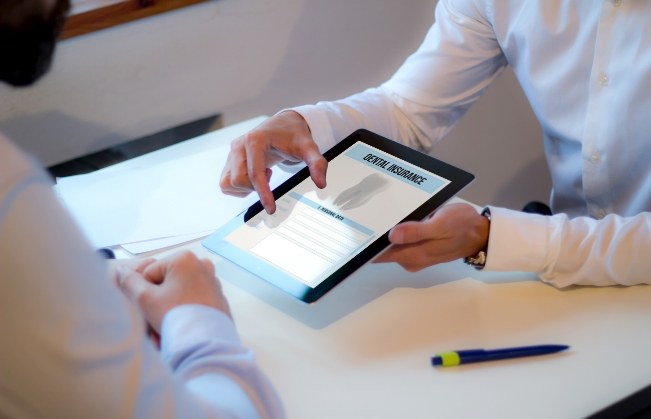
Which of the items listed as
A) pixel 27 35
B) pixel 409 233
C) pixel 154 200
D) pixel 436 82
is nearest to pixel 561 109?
pixel 436 82

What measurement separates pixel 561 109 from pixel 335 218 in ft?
1.50

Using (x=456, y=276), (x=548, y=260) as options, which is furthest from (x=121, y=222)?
(x=548, y=260)

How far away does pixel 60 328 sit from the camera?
0.53m

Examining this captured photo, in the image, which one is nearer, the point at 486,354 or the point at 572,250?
the point at 486,354

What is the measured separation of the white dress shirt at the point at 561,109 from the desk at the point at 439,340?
1.8 inches

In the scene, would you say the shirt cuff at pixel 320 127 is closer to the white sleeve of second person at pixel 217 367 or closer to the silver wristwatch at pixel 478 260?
the silver wristwatch at pixel 478 260

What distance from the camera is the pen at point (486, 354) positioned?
86 cm

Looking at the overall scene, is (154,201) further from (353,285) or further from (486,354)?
(486,354)

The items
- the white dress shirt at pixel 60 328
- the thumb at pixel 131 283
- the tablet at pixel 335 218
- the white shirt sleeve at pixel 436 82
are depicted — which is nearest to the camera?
the white dress shirt at pixel 60 328

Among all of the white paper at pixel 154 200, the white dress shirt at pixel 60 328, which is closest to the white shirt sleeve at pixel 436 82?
the white paper at pixel 154 200

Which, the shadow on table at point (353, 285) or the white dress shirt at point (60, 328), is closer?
the white dress shirt at point (60, 328)

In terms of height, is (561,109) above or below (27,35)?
below

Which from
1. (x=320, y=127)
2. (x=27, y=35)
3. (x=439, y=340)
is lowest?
(x=439, y=340)

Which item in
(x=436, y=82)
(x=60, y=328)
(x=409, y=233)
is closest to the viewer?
(x=60, y=328)
